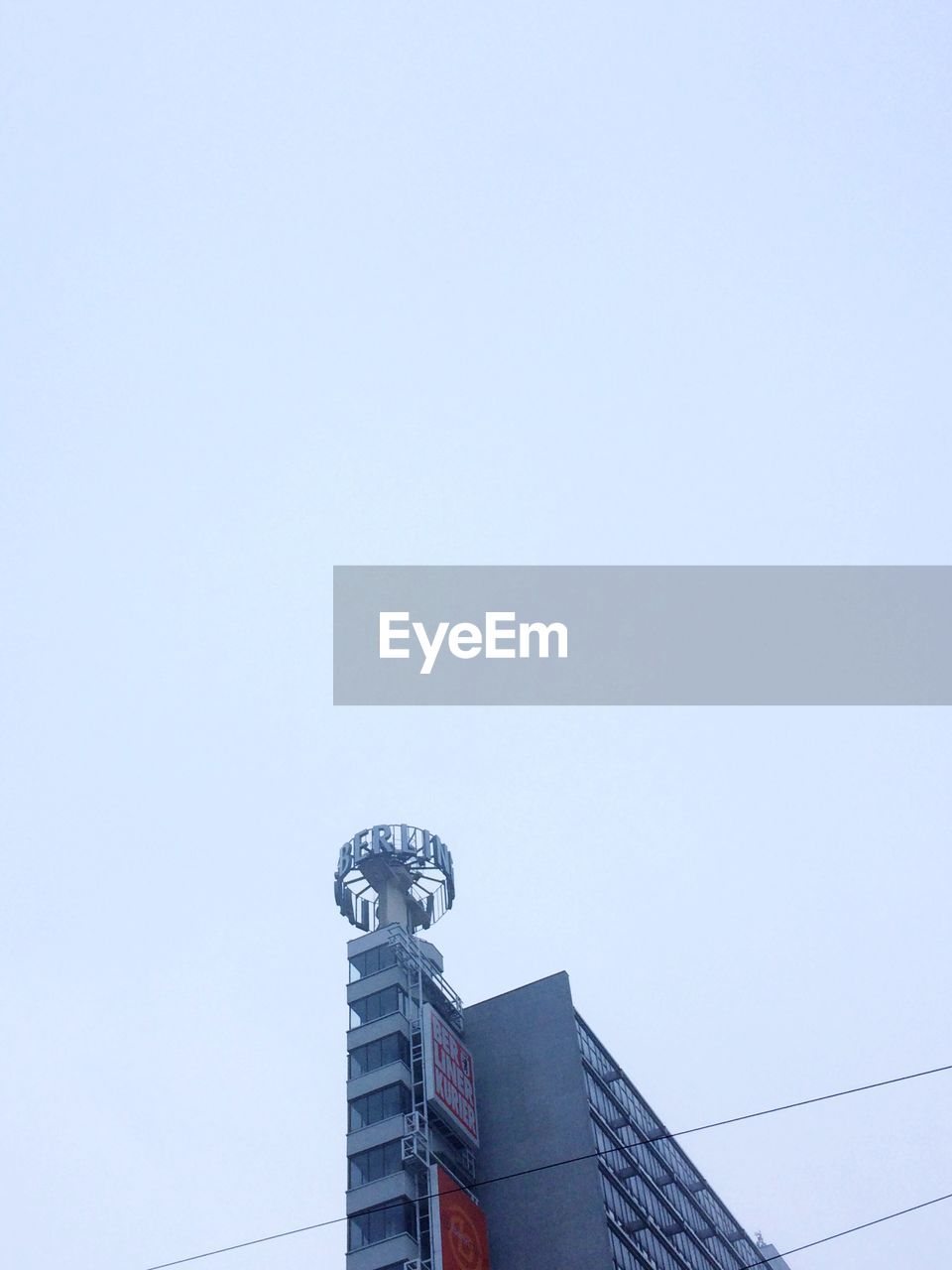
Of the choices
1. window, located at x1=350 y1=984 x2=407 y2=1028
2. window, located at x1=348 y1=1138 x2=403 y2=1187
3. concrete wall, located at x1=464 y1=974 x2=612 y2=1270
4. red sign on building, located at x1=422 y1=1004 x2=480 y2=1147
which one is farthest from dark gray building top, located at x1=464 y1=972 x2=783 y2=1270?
window, located at x1=350 y1=984 x2=407 y2=1028

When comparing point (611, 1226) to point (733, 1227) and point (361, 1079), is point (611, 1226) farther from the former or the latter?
point (733, 1227)

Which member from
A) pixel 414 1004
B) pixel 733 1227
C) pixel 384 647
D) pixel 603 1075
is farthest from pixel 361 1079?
pixel 733 1227

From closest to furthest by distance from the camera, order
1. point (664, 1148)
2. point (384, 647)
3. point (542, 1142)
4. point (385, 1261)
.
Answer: point (384, 647) → point (385, 1261) → point (542, 1142) → point (664, 1148)

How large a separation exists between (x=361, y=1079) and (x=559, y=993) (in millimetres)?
15442

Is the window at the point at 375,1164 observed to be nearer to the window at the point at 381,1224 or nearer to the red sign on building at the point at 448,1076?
the window at the point at 381,1224

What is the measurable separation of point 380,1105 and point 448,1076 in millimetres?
4862

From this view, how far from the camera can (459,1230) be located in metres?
70.8

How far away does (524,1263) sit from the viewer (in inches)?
2876

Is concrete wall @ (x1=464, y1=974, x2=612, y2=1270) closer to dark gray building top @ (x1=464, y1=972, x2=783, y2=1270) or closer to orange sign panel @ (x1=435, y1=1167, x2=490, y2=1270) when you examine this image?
dark gray building top @ (x1=464, y1=972, x2=783, y2=1270)

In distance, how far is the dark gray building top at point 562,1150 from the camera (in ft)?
242

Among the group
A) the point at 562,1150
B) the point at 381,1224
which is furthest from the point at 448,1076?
the point at 381,1224

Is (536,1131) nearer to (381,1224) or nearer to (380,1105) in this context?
(380,1105)

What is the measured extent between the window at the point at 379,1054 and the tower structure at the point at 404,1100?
7 centimetres

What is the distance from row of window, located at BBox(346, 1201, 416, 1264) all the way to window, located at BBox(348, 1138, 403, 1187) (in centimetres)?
169
